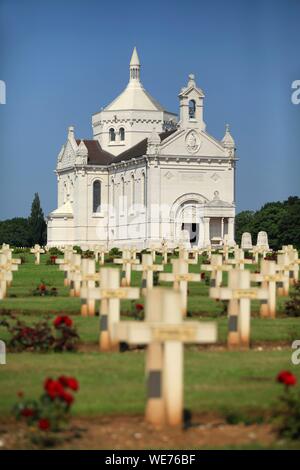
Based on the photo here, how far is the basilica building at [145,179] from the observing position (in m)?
102

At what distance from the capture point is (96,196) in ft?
375

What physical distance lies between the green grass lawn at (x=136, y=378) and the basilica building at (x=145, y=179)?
76.0 m

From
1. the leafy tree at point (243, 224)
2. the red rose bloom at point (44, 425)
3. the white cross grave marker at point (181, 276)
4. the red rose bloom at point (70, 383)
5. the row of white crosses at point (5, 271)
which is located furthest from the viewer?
the leafy tree at point (243, 224)

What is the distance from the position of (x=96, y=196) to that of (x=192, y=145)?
13.7 m

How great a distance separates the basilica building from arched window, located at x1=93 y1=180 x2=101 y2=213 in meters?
0.11

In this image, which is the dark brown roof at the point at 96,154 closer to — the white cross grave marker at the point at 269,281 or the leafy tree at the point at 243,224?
the leafy tree at the point at 243,224

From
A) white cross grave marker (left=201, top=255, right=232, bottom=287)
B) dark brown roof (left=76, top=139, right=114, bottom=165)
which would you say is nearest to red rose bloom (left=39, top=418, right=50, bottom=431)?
white cross grave marker (left=201, top=255, right=232, bottom=287)

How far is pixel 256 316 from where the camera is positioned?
24125 millimetres

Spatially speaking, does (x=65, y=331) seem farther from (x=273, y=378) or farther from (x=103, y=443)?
(x=103, y=443)

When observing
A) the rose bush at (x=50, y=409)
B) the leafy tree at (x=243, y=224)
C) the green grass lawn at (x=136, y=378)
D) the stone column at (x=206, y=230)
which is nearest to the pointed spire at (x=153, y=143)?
A: the stone column at (x=206, y=230)

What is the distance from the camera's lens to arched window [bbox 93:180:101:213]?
114 metres

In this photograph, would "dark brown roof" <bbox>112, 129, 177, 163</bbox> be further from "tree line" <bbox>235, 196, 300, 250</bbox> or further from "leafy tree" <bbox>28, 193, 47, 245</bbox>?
"leafy tree" <bbox>28, 193, 47, 245</bbox>

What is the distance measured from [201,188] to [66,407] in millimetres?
92479

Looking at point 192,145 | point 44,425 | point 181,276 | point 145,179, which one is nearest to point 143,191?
point 145,179
